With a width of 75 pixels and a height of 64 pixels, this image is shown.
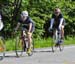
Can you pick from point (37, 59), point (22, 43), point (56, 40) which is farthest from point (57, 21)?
point (37, 59)

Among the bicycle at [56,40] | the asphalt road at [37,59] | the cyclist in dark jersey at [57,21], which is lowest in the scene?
the asphalt road at [37,59]

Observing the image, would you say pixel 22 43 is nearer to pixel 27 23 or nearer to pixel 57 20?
pixel 27 23

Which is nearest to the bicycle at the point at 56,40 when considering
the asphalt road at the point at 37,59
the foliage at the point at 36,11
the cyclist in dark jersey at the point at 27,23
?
the asphalt road at the point at 37,59

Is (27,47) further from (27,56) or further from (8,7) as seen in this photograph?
(8,7)

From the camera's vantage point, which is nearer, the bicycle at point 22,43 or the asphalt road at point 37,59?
the asphalt road at point 37,59

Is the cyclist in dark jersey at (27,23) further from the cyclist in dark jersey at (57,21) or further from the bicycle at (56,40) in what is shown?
the bicycle at (56,40)

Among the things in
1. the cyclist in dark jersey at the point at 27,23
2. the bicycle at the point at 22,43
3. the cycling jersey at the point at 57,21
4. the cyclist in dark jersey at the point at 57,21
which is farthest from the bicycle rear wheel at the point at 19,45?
the cycling jersey at the point at 57,21

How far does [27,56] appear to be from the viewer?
1734 centimetres

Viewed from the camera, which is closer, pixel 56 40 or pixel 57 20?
pixel 57 20

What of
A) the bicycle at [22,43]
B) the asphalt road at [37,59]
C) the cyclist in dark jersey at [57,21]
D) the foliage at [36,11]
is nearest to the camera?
the asphalt road at [37,59]

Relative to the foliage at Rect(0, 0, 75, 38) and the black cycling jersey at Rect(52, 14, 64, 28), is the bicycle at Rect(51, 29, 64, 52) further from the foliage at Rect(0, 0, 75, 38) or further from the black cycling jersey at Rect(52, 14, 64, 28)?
the foliage at Rect(0, 0, 75, 38)

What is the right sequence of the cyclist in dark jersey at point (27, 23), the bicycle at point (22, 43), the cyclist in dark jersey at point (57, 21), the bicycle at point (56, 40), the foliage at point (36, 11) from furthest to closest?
the foliage at point (36, 11) < the bicycle at point (56, 40) < the cyclist in dark jersey at point (57, 21) < the bicycle at point (22, 43) < the cyclist in dark jersey at point (27, 23)

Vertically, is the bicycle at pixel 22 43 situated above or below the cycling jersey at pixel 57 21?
below

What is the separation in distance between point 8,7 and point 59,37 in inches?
389
